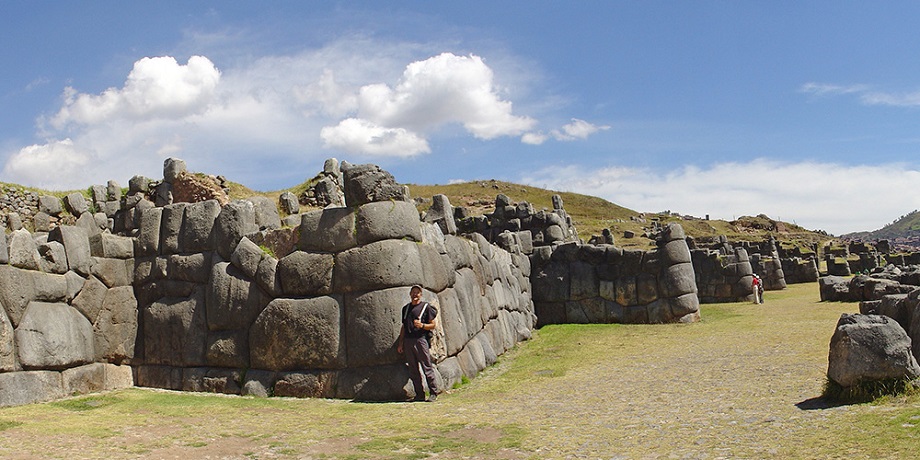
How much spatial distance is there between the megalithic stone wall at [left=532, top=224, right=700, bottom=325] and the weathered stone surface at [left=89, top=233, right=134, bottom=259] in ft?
42.1

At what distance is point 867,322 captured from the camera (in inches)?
307

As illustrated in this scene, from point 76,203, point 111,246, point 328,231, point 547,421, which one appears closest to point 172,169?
point 76,203

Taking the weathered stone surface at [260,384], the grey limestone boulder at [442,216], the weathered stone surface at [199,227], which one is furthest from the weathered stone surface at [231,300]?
the grey limestone boulder at [442,216]

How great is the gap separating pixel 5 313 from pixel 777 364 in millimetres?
11633

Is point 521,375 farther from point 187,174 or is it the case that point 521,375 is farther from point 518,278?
point 187,174

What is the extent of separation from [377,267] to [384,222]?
30.1 inches

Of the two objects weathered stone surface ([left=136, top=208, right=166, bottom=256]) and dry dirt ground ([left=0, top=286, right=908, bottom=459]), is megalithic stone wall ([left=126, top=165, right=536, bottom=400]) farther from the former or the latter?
dry dirt ground ([left=0, top=286, right=908, bottom=459])

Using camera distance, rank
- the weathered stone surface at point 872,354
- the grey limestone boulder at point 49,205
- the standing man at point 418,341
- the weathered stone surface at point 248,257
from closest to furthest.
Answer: the weathered stone surface at point 872,354 → the standing man at point 418,341 → the weathered stone surface at point 248,257 → the grey limestone boulder at point 49,205

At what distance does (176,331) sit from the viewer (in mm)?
11867

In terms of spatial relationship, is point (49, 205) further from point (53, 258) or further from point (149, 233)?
point (53, 258)

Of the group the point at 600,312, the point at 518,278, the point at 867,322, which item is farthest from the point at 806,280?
the point at 867,322

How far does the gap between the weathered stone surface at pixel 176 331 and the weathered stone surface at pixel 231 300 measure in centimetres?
34

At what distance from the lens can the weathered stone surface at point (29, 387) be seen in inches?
380

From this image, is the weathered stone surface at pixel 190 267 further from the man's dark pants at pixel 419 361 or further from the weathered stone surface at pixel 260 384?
the man's dark pants at pixel 419 361
